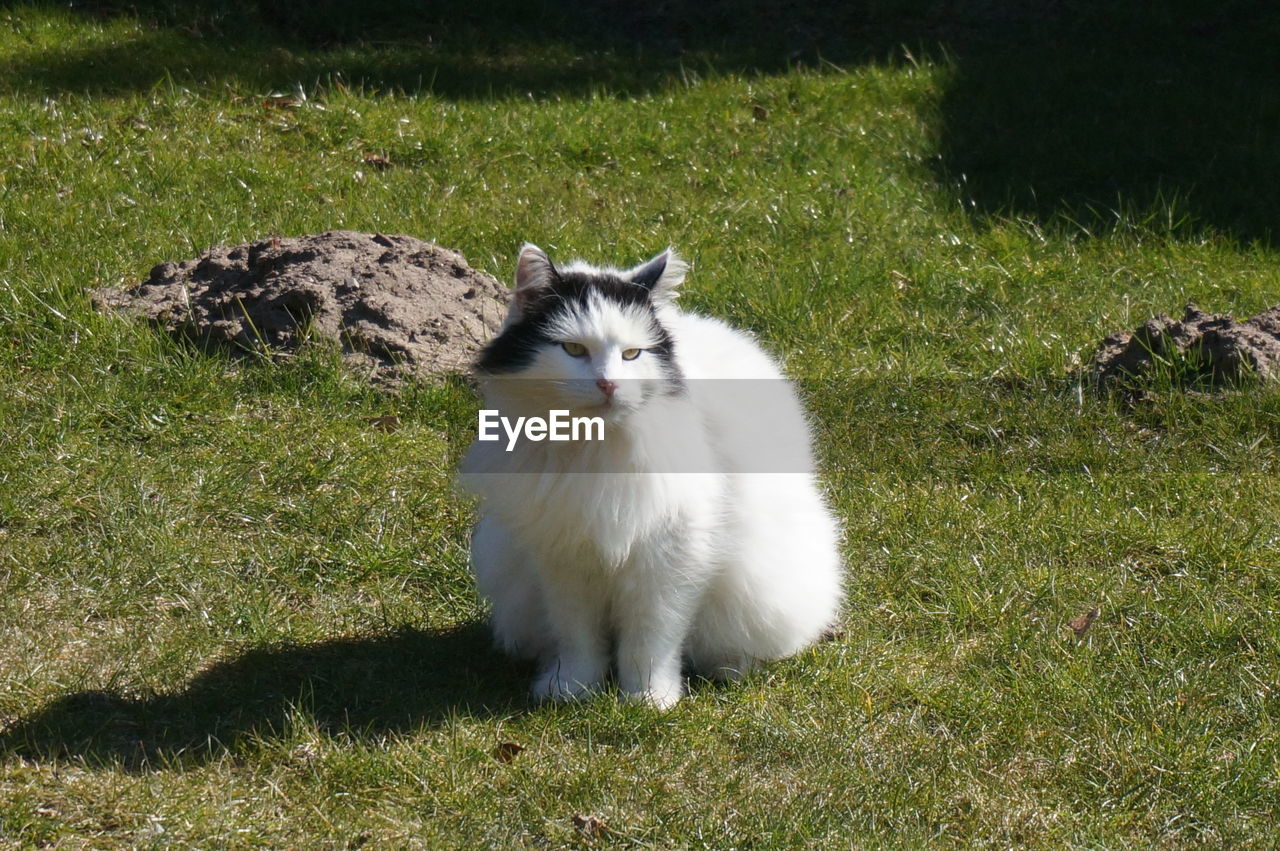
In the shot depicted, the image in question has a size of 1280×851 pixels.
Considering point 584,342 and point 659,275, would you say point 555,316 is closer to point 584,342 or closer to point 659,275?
point 584,342

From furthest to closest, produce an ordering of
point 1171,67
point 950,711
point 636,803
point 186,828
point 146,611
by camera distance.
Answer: point 1171,67
point 146,611
point 950,711
point 636,803
point 186,828

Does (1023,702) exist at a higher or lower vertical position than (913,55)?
lower

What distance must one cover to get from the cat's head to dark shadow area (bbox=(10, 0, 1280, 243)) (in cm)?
462

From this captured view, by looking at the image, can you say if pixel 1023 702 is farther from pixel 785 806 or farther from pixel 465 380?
pixel 465 380

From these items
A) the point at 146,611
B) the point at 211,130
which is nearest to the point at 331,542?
→ the point at 146,611

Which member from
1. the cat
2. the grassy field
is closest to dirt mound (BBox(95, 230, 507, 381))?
the grassy field

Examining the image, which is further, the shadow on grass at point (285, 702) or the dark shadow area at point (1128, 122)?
the dark shadow area at point (1128, 122)

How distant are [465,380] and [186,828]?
8.71 ft

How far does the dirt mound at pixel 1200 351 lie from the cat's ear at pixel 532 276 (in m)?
3.05

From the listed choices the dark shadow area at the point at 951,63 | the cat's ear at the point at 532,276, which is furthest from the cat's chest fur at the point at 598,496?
the dark shadow area at the point at 951,63

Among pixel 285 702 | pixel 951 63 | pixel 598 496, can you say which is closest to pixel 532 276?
pixel 598 496

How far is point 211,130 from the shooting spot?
7.67m

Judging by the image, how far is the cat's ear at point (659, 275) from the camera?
11.3 feet

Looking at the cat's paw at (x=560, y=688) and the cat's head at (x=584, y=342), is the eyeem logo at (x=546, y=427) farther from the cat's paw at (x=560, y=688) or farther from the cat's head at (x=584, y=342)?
the cat's paw at (x=560, y=688)
